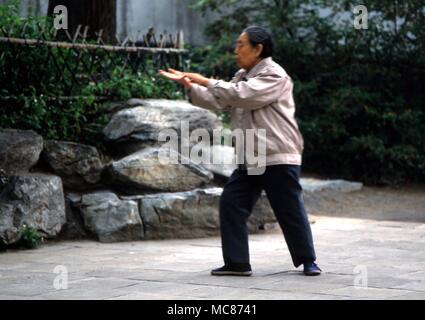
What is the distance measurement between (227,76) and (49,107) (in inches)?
203

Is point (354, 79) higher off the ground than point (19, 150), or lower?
higher

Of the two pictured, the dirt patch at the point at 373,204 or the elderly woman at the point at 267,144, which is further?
the dirt patch at the point at 373,204

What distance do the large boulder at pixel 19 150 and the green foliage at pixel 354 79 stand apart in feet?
17.3

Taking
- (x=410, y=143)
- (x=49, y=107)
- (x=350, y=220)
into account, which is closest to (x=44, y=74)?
(x=49, y=107)

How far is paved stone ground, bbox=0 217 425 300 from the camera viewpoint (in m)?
6.20

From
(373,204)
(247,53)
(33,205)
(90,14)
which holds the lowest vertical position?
(373,204)

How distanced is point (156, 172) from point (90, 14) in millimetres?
2445

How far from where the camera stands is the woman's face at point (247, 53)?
697 cm

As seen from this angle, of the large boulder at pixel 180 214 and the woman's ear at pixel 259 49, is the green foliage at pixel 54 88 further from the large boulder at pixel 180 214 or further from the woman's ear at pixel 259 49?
the woman's ear at pixel 259 49

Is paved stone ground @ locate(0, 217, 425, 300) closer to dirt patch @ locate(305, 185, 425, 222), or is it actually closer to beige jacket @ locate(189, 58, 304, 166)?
beige jacket @ locate(189, 58, 304, 166)

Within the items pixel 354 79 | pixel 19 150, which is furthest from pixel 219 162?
pixel 354 79

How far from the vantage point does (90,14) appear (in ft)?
35.2

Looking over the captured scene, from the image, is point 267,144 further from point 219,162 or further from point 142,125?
point 219,162

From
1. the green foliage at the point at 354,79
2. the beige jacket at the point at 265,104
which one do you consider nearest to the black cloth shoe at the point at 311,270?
the beige jacket at the point at 265,104
